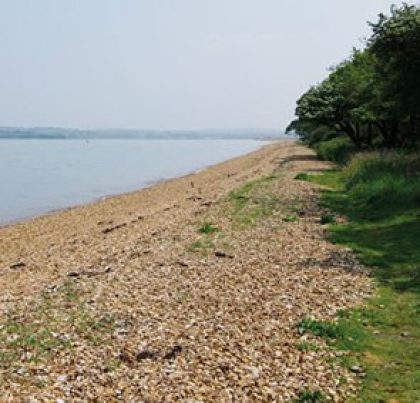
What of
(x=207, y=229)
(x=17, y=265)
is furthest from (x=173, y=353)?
(x=17, y=265)

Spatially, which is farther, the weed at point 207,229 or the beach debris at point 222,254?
the weed at point 207,229

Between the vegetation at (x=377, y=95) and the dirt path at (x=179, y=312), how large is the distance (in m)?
10.4

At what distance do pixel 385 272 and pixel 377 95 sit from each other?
24515 mm

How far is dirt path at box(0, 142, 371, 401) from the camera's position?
8.09 m

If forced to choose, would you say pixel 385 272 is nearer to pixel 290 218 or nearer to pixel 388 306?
pixel 388 306

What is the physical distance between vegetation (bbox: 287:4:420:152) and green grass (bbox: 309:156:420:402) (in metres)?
3.95

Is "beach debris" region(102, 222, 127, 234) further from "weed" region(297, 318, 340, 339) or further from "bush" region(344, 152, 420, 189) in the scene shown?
"weed" region(297, 318, 340, 339)

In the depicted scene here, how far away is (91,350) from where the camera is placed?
358 inches

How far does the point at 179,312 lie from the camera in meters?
11.0

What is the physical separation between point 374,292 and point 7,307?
22.9ft

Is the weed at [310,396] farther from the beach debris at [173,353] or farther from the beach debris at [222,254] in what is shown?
the beach debris at [222,254]

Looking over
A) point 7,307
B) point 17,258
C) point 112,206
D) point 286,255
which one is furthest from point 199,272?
point 112,206

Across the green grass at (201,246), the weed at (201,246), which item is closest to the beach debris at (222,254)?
the green grass at (201,246)

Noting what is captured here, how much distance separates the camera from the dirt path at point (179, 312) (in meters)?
8.09
